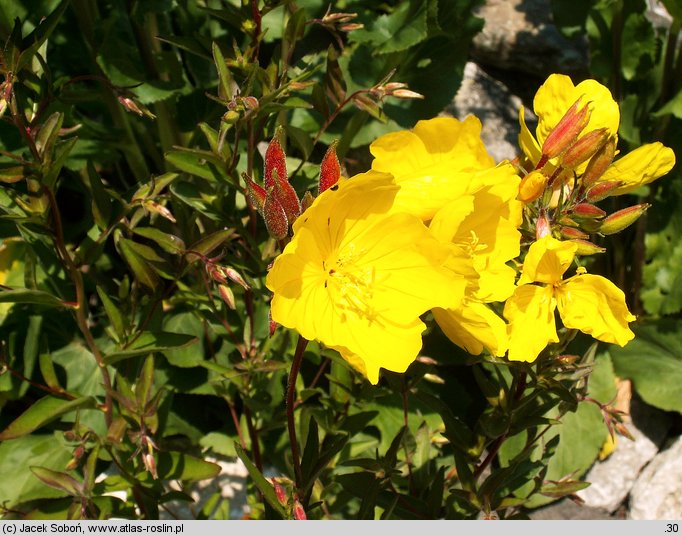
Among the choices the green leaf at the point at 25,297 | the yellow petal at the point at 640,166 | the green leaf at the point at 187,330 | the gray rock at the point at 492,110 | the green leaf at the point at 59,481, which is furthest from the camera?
the gray rock at the point at 492,110

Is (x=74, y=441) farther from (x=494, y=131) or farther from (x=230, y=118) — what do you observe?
(x=494, y=131)

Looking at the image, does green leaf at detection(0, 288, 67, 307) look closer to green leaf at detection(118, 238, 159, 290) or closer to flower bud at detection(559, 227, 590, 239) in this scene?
green leaf at detection(118, 238, 159, 290)

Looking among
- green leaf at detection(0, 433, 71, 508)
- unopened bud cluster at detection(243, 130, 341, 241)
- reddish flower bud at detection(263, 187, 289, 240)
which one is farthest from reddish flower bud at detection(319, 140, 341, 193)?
green leaf at detection(0, 433, 71, 508)

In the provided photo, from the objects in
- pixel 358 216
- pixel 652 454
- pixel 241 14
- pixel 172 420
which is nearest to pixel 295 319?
pixel 358 216

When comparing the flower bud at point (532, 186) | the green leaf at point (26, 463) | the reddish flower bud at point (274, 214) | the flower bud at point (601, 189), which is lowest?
the green leaf at point (26, 463)

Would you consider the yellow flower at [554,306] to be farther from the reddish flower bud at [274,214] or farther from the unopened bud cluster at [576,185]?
the reddish flower bud at [274,214]

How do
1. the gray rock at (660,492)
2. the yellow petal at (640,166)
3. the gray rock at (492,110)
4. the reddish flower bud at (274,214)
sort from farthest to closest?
the gray rock at (492,110) → the gray rock at (660,492) → the yellow petal at (640,166) → the reddish flower bud at (274,214)

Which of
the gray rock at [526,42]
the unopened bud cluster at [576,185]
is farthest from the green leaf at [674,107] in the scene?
the unopened bud cluster at [576,185]

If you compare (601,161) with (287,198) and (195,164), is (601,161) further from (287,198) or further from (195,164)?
(195,164)

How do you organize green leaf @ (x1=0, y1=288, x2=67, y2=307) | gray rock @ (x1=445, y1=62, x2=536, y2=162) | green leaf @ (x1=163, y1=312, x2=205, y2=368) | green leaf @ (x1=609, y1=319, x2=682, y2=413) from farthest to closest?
gray rock @ (x1=445, y1=62, x2=536, y2=162) < green leaf @ (x1=609, y1=319, x2=682, y2=413) < green leaf @ (x1=163, y1=312, x2=205, y2=368) < green leaf @ (x1=0, y1=288, x2=67, y2=307)
